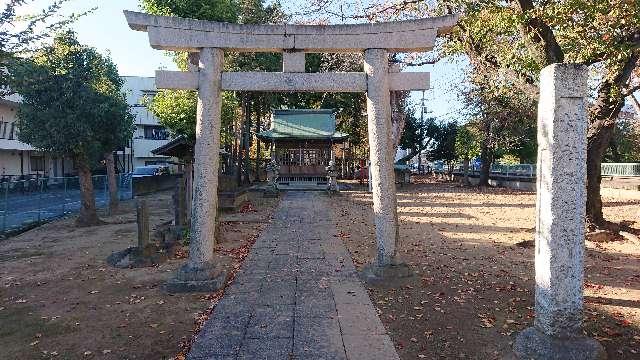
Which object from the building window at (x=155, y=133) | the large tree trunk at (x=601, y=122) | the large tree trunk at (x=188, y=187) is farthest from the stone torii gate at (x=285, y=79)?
the building window at (x=155, y=133)

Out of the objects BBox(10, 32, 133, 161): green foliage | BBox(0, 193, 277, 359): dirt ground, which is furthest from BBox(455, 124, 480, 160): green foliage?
BBox(10, 32, 133, 161): green foliage

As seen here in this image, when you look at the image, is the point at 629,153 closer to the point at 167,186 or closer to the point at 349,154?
A: the point at 349,154

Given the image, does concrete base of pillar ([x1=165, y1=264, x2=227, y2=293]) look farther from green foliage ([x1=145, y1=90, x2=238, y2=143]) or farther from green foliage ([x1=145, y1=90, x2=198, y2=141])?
green foliage ([x1=145, y1=90, x2=198, y2=141])

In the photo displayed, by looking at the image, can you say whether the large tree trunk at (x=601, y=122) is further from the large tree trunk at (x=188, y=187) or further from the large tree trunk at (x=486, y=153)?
the large tree trunk at (x=486, y=153)

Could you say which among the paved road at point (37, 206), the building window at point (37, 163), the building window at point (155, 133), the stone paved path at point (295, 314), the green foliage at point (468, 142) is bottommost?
the stone paved path at point (295, 314)

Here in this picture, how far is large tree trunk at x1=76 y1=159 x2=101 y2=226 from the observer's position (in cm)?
1491

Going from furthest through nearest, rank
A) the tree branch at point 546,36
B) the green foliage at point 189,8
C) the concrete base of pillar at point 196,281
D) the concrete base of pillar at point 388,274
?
1. the green foliage at point 189,8
2. the tree branch at point 546,36
3. the concrete base of pillar at point 388,274
4. the concrete base of pillar at point 196,281

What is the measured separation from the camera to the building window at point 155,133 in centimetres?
4725

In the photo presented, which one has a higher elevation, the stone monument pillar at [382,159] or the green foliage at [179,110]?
the green foliage at [179,110]

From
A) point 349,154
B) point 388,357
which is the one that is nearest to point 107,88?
point 388,357

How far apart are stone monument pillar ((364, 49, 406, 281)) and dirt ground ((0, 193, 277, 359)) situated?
2941 mm

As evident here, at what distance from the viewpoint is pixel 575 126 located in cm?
443

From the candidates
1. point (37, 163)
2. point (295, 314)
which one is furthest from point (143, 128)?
point (295, 314)

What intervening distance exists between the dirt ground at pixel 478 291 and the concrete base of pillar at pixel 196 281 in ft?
8.41
